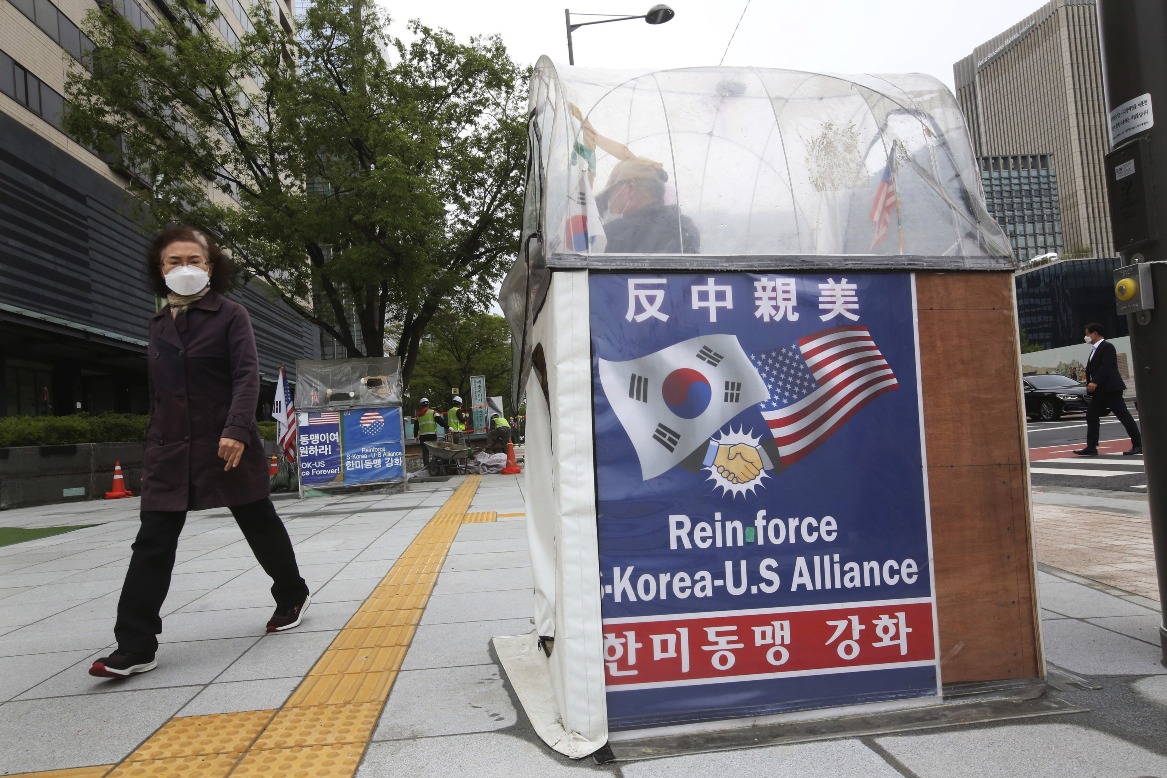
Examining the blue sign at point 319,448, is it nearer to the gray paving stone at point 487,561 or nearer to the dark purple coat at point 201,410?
the gray paving stone at point 487,561

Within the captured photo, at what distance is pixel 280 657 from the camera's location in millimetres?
3582

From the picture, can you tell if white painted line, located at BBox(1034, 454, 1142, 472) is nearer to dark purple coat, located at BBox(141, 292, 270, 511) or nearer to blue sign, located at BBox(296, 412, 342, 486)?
dark purple coat, located at BBox(141, 292, 270, 511)

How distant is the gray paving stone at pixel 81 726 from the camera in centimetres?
255

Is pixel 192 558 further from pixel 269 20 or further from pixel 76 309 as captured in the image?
pixel 76 309

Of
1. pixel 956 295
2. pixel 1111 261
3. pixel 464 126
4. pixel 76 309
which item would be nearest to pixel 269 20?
pixel 464 126

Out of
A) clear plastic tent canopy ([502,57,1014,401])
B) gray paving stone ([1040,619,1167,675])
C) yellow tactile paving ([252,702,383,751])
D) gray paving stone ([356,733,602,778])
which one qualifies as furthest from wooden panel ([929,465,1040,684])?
yellow tactile paving ([252,702,383,751])

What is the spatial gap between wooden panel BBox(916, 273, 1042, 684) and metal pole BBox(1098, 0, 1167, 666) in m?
0.65

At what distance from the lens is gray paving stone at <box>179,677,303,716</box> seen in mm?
2943

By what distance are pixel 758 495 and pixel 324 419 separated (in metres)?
11.0

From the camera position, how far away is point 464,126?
17500 millimetres

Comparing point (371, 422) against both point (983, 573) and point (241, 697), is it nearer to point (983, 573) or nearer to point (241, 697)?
point (241, 697)

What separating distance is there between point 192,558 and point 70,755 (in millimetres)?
4323

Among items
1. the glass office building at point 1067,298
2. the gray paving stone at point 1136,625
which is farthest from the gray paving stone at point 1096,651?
the glass office building at point 1067,298

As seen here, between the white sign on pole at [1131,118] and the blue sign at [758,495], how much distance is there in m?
1.18
